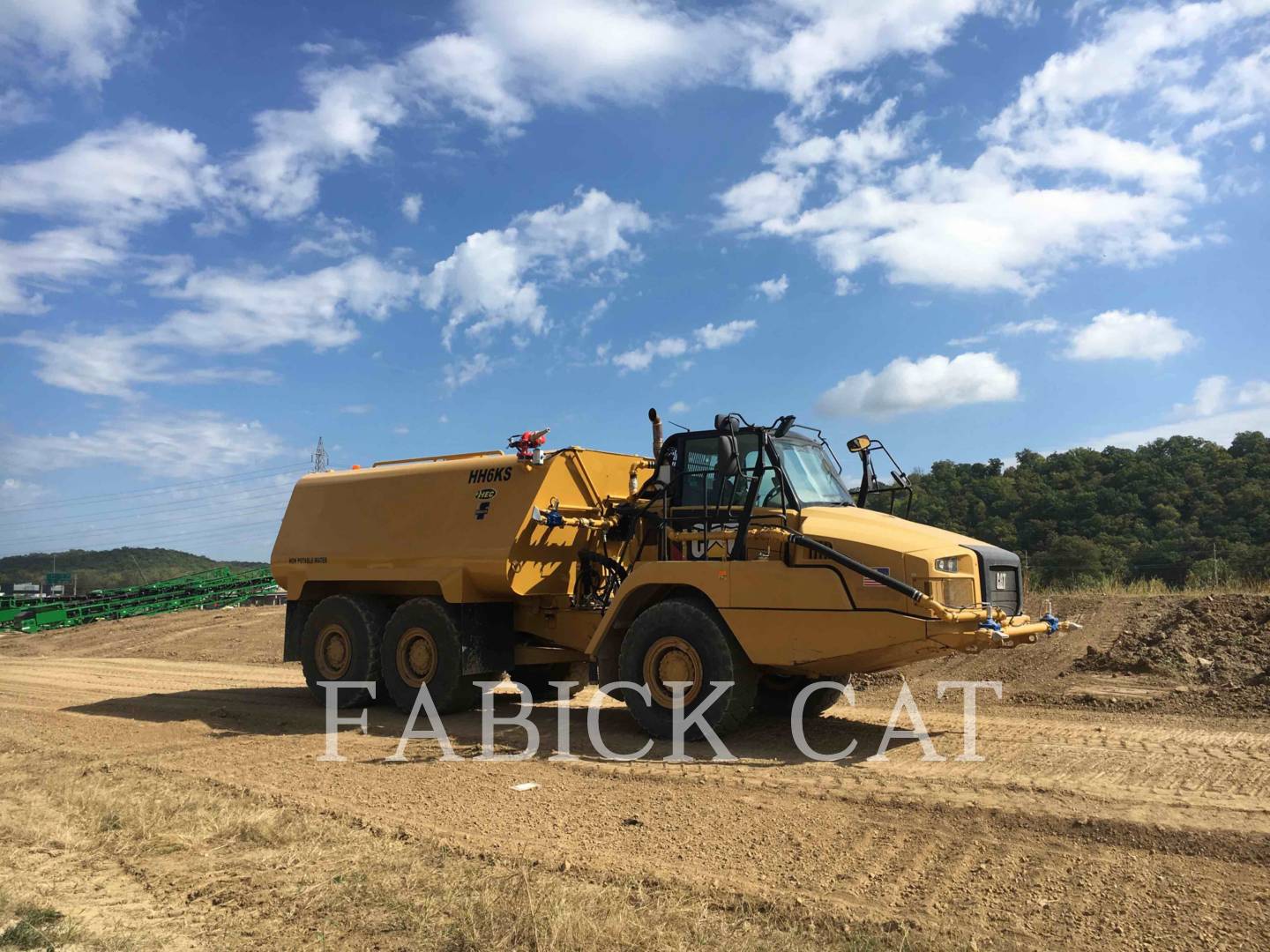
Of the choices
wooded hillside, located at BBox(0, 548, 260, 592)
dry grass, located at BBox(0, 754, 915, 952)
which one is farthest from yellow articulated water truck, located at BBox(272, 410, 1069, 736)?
wooded hillside, located at BBox(0, 548, 260, 592)

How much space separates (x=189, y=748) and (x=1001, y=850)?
7.18 meters

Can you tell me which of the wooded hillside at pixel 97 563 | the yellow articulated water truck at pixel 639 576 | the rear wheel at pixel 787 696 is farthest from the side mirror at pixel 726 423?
the wooded hillside at pixel 97 563

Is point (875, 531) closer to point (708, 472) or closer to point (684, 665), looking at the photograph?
point (708, 472)

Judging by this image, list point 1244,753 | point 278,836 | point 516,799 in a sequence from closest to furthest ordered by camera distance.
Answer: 1. point 278,836
2. point 516,799
3. point 1244,753

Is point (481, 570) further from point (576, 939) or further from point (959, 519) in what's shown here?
point (959, 519)

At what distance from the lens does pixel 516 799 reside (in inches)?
258

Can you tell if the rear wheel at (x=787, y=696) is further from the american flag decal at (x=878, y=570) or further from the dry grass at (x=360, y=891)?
the dry grass at (x=360, y=891)

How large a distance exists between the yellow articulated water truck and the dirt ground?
86 centimetres

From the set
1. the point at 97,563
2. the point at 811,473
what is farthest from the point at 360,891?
the point at 97,563

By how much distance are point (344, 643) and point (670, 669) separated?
5034 millimetres

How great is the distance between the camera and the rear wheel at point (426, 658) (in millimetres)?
10344

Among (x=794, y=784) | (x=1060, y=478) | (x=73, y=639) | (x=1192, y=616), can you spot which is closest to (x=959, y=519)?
(x=1060, y=478)

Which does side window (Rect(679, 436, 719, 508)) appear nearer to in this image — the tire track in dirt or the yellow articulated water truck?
the yellow articulated water truck

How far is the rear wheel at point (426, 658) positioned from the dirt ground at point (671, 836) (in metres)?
0.69
